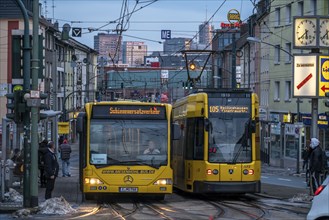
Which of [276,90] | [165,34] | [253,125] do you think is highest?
[165,34]

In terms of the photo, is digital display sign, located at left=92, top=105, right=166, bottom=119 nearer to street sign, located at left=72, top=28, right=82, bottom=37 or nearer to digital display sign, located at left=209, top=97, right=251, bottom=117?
digital display sign, located at left=209, top=97, right=251, bottom=117

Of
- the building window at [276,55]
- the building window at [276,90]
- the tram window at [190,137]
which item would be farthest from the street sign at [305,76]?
the building window at [276,90]

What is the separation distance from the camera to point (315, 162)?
18406 millimetres

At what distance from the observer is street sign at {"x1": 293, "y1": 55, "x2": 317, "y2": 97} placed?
19.0 meters

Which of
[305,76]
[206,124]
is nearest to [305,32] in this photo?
[305,76]

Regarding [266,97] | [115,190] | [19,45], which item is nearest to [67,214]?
[115,190]

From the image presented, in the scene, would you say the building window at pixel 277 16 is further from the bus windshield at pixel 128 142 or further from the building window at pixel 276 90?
the bus windshield at pixel 128 142

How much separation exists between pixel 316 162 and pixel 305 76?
250cm

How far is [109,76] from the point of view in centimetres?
9481

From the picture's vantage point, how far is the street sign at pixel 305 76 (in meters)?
19.0

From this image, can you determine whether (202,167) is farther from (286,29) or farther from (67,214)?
(286,29)

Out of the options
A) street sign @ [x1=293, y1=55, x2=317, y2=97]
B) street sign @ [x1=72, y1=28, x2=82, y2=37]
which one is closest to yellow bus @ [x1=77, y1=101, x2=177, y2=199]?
street sign @ [x1=293, y1=55, x2=317, y2=97]

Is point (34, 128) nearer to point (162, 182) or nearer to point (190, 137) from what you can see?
point (162, 182)

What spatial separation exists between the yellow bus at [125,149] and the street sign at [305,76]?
12.5 ft
